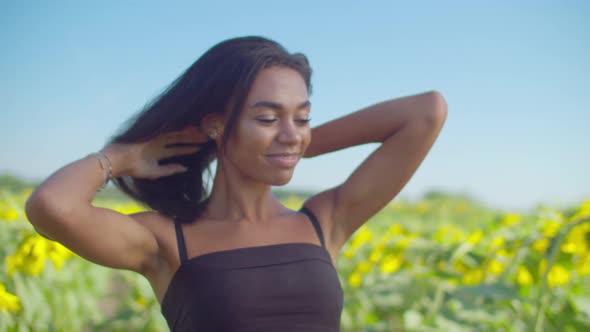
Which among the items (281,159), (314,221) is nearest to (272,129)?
(281,159)

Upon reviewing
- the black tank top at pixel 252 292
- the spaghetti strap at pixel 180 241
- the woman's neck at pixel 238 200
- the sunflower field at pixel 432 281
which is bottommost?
the sunflower field at pixel 432 281

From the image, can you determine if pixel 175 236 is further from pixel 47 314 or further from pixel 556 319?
pixel 556 319

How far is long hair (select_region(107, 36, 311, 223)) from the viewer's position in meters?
1.45

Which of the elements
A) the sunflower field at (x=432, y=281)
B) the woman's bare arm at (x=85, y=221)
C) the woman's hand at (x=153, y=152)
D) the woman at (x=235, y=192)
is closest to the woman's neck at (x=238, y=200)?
the woman at (x=235, y=192)

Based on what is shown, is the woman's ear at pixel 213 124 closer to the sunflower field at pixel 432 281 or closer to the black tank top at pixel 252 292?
the black tank top at pixel 252 292

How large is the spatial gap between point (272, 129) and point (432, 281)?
79.4 inches

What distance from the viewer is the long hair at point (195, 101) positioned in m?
1.45

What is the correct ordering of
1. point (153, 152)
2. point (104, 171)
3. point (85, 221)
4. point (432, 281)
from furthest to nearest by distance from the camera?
point (432, 281), point (153, 152), point (104, 171), point (85, 221)

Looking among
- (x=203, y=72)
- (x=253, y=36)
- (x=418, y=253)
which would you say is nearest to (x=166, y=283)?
(x=203, y=72)

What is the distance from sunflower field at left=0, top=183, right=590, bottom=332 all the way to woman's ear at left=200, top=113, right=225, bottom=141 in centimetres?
57

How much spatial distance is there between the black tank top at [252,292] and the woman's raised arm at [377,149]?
0.21 metres

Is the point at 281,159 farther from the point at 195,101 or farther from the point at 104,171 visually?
the point at 104,171

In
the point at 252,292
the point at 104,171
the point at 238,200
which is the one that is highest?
the point at 104,171

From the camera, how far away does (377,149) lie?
1.60 m
